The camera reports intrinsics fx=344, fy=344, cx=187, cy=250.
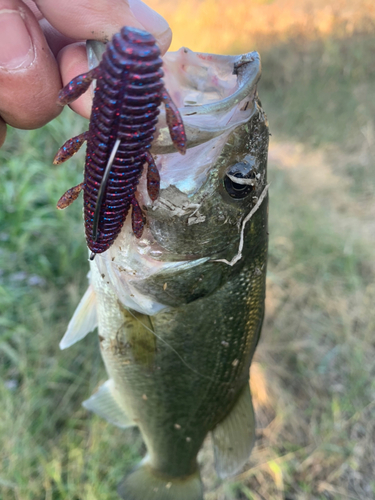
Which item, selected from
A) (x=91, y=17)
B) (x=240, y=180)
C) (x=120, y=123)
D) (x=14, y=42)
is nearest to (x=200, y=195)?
(x=240, y=180)

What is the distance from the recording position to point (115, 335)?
137 cm

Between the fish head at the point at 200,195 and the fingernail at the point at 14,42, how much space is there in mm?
452

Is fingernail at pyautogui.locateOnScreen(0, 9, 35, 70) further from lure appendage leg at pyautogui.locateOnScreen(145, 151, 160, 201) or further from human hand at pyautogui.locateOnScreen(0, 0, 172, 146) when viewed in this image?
lure appendage leg at pyautogui.locateOnScreen(145, 151, 160, 201)

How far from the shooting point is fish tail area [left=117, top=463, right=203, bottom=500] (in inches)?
71.2

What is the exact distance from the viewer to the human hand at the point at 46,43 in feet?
3.25

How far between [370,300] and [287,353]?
1.41 meters

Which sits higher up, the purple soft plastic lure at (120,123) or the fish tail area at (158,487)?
the purple soft plastic lure at (120,123)

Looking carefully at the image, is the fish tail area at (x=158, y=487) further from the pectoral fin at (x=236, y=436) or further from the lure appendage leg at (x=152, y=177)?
the lure appendage leg at (x=152, y=177)

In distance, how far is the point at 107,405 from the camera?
1.76 metres

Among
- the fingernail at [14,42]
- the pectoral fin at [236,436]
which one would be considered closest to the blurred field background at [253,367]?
the pectoral fin at [236,436]

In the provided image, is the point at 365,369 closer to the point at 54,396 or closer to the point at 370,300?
the point at 370,300

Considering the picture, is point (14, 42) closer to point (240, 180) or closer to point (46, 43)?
point (46, 43)

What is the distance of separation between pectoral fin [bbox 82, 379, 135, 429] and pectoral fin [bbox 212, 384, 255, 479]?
463 mm

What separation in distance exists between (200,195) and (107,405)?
4.26ft
